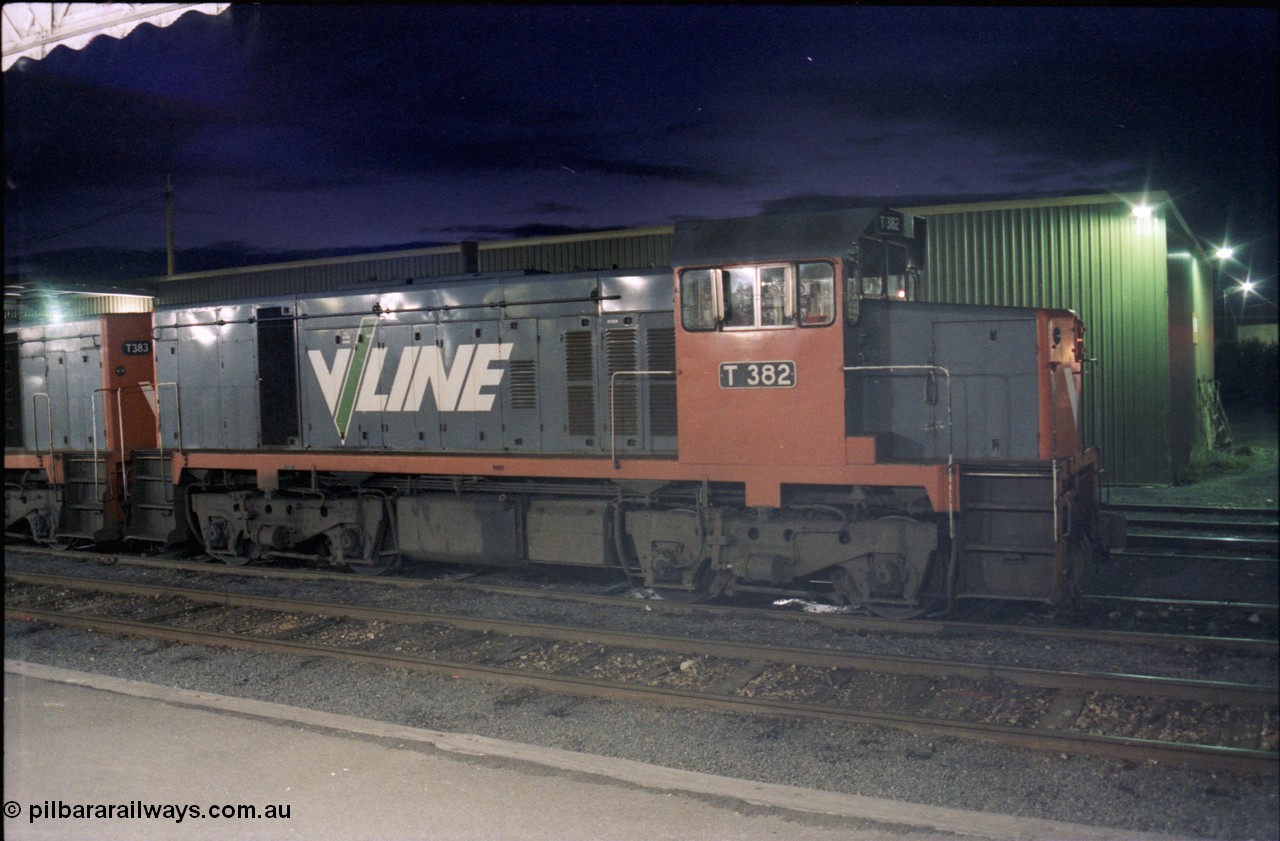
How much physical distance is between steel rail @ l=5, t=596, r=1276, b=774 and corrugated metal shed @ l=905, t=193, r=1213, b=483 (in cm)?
1133

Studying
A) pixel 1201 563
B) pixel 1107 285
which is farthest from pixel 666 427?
pixel 1107 285

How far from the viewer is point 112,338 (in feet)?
43.2

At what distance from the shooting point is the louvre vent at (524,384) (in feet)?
32.3

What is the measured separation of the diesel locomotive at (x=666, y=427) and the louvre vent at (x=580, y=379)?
22 millimetres

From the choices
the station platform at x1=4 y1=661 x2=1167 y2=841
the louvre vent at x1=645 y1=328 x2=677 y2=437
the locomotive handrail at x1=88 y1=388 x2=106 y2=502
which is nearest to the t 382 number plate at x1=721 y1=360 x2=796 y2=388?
the louvre vent at x1=645 y1=328 x2=677 y2=437

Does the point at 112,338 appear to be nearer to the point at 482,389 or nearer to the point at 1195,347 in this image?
the point at 482,389

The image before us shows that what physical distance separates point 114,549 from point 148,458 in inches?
77.2

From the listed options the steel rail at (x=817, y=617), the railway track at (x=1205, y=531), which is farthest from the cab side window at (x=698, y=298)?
the railway track at (x=1205, y=531)

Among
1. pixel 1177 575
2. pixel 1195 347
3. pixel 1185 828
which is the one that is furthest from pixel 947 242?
pixel 1185 828

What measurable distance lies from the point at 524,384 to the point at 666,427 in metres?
1.66

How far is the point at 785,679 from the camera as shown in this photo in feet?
22.5

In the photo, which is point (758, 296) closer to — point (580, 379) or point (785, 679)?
point (580, 379)

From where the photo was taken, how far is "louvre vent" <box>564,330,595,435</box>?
9469 mm

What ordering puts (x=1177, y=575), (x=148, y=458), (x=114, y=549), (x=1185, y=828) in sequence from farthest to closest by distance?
1. (x=114, y=549)
2. (x=148, y=458)
3. (x=1177, y=575)
4. (x=1185, y=828)
